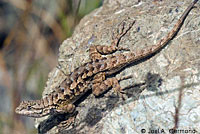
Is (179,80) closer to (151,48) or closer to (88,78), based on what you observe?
(151,48)

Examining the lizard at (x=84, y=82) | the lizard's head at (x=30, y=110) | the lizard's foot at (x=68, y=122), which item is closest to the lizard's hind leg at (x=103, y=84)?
the lizard at (x=84, y=82)

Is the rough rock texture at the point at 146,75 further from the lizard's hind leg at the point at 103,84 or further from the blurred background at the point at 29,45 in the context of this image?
the blurred background at the point at 29,45

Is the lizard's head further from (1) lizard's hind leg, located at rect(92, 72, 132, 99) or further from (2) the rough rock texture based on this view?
(1) lizard's hind leg, located at rect(92, 72, 132, 99)

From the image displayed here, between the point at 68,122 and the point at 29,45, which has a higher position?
the point at 29,45

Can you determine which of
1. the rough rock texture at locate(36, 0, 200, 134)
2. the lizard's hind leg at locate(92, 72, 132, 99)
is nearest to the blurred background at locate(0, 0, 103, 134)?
the rough rock texture at locate(36, 0, 200, 134)

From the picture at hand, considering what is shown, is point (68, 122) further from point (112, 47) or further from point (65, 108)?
point (112, 47)

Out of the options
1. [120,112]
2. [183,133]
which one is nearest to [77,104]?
[120,112]

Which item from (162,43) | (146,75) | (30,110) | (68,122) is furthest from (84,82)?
(162,43)
